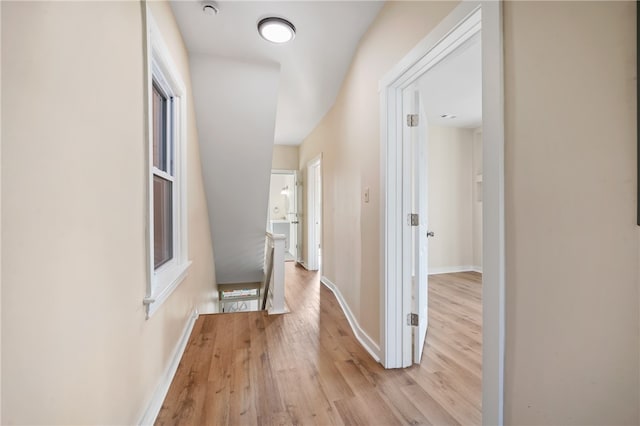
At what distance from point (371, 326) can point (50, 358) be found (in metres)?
1.88

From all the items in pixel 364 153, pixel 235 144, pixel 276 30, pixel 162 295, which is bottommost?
pixel 162 295

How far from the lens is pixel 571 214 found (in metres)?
0.84

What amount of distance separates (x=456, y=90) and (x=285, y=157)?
3.56m

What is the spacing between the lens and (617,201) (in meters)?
0.74

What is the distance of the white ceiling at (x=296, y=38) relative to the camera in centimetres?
192

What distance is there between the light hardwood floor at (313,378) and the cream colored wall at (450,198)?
220cm

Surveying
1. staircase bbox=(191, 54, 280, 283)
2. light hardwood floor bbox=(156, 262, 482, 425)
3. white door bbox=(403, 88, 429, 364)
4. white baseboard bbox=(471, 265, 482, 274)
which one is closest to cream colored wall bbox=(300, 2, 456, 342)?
white door bbox=(403, 88, 429, 364)

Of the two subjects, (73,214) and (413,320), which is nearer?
(73,214)

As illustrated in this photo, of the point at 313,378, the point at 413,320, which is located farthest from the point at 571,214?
the point at 313,378

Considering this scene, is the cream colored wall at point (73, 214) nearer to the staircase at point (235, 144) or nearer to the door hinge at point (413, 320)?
the staircase at point (235, 144)

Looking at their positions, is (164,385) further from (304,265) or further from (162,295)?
(304,265)

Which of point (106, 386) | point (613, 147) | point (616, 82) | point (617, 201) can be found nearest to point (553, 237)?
point (617, 201)

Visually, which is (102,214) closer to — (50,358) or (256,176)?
(50,358)

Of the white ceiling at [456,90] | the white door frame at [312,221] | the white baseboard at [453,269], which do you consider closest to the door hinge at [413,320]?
the white ceiling at [456,90]
